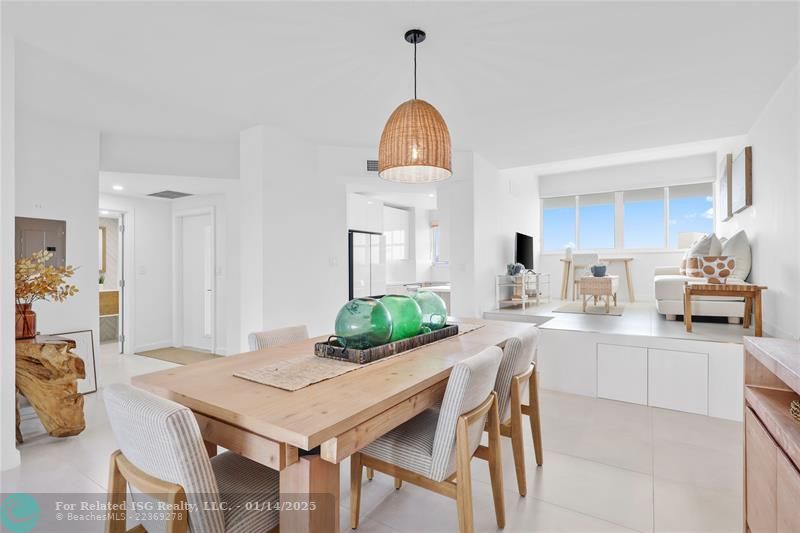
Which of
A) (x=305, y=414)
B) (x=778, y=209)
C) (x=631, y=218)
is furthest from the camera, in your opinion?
(x=631, y=218)

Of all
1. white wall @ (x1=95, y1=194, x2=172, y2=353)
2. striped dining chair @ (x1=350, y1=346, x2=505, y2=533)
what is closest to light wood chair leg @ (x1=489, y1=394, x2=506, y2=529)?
striped dining chair @ (x1=350, y1=346, x2=505, y2=533)

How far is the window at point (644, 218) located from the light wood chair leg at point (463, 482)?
6.50 m

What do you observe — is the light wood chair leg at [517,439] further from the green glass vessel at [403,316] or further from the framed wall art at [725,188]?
the framed wall art at [725,188]

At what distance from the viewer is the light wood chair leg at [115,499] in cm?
123

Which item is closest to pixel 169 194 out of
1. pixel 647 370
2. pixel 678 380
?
pixel 647 370

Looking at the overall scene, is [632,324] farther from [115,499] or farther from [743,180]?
[115,499]

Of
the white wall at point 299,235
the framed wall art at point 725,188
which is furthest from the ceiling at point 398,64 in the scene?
the framed wall art at point 725,188

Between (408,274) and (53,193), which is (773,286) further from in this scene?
(53,193)

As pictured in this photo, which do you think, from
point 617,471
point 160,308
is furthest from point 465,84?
point 160,308

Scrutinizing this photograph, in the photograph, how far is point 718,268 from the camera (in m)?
3.63

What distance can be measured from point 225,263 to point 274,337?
3377 millimetres

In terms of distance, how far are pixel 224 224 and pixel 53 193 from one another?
185 centimetres

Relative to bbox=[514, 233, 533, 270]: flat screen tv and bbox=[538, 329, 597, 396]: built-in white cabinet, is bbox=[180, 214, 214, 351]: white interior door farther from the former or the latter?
bbox=[514, 233, 533, 270]: flat screen tv

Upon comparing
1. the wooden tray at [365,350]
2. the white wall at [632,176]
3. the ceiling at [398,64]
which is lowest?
the wooden tray at [365,350]
